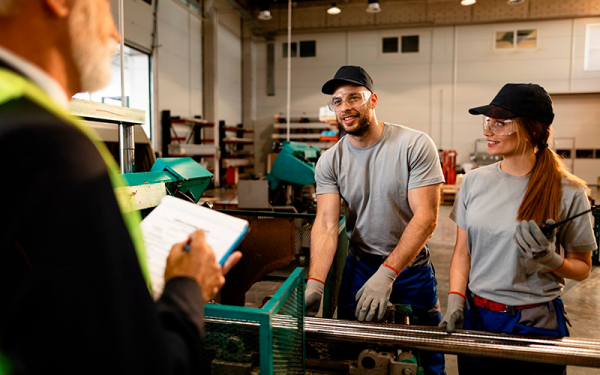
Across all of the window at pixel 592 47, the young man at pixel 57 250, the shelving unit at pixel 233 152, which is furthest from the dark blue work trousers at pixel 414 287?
the window at pixel 592 47

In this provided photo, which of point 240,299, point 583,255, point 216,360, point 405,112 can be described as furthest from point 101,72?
point 405,112

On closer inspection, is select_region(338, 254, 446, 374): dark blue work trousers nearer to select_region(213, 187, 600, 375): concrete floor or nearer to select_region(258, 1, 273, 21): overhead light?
select_region(213, 187, 600, 375): concrete floor

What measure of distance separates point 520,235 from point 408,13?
Answer: 35.9 feet

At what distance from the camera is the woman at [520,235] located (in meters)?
1.35

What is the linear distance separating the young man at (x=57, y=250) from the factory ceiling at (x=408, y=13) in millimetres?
10352

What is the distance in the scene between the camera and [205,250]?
2.20ft

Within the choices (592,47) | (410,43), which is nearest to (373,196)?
(410,43)

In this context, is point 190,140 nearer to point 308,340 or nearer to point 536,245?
point 308,340

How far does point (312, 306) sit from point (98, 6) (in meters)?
1.37

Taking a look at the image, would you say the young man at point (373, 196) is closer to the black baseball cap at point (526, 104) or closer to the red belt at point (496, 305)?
the red belt at point (496, 305)

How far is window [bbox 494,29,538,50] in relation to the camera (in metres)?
10.3

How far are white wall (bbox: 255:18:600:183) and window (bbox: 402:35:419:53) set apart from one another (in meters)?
0.11

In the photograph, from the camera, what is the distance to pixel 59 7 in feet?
1.69

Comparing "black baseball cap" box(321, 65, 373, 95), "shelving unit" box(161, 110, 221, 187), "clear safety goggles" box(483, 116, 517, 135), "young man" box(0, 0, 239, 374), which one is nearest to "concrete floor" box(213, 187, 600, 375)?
"clear safety goggles" box(483, 116, 517, 135)
